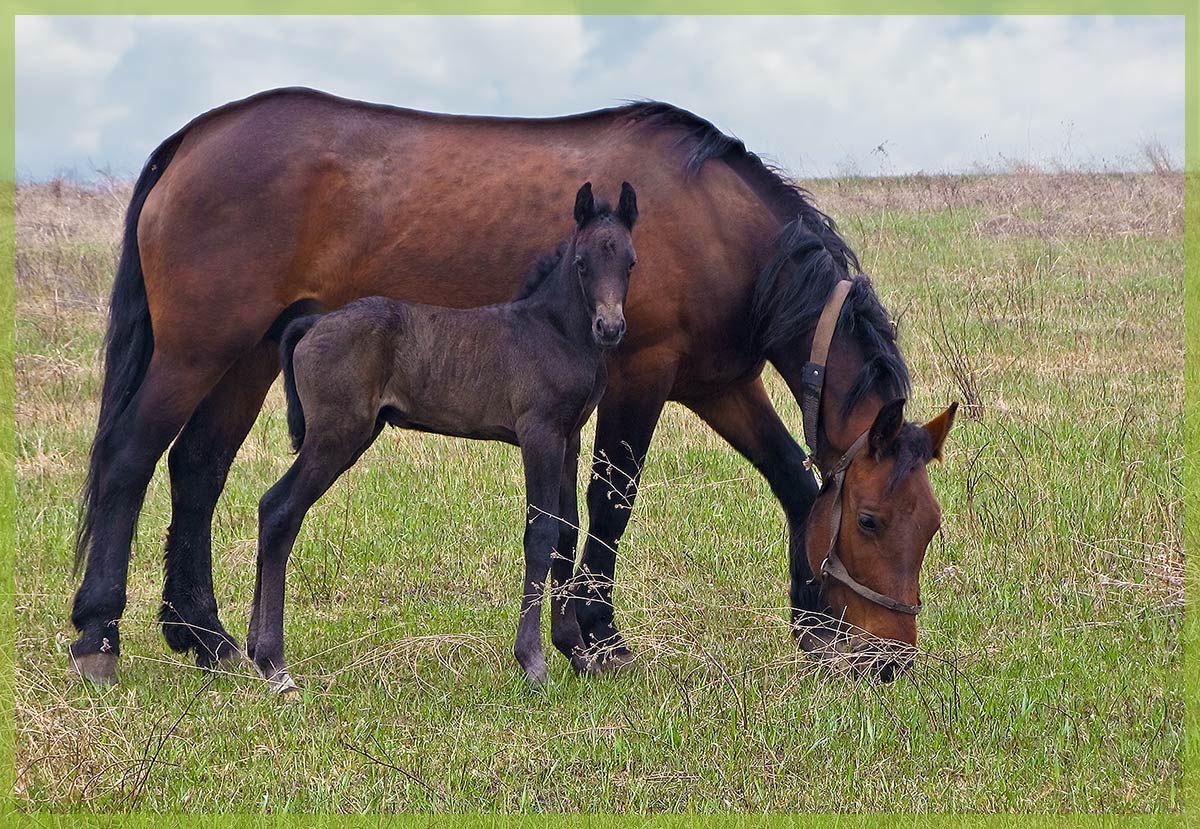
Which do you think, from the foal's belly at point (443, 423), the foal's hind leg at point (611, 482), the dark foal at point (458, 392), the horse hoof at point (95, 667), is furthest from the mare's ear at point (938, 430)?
the horse hoof at point (95, 667)

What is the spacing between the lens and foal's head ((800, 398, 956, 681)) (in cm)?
505

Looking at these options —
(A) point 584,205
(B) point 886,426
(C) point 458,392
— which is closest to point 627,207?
(A) point 584,205

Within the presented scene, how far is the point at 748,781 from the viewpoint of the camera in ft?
14.2

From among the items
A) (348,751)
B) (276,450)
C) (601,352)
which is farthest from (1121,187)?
(348,751)

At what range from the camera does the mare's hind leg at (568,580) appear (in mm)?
5531

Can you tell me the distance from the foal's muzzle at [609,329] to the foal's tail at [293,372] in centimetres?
137

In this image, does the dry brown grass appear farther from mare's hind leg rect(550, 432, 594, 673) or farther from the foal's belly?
the foal's belly

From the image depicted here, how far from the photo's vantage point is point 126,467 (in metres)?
5.89

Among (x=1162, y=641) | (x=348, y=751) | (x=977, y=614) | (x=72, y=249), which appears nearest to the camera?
(x=348, y=751)

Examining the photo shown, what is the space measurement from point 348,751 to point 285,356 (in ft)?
6.01

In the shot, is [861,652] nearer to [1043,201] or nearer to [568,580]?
[568,580]

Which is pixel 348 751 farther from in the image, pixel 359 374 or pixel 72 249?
pixel 72 249

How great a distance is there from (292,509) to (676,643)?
1741mm

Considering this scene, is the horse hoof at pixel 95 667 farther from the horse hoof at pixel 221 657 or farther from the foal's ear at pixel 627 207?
the foal's ear at pixel 627 207
